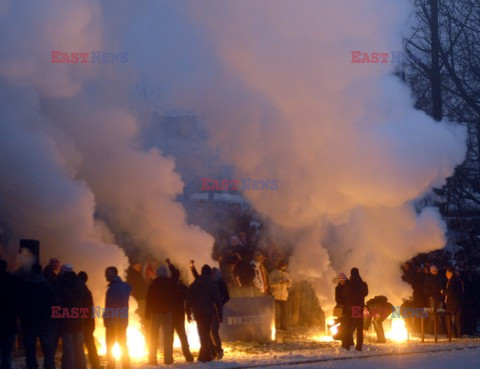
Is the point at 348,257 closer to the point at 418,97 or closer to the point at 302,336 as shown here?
the point at 302,336

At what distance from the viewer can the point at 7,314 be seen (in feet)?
36.8

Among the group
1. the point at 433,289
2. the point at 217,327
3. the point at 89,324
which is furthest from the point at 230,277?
the point at 89,324

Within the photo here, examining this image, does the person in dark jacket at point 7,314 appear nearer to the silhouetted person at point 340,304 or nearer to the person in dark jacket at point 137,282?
the person in dark jacket at point 137,282

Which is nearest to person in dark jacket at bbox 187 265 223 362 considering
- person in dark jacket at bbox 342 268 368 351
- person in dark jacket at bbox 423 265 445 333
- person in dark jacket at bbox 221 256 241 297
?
person in dark jacket at bbox 342 268 368 351

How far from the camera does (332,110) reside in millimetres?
18594

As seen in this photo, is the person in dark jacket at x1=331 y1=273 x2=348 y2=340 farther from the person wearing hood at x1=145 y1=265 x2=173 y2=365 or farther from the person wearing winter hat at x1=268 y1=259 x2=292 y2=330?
the person wearing hood at x1=145 y1=265 x2=173 y2=365

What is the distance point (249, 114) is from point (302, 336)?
519 cm

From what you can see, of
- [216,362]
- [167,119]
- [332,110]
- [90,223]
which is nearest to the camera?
[216,362]

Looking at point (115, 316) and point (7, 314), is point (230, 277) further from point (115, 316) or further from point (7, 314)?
point (7, 314)

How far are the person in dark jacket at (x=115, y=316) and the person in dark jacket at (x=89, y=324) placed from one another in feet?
0.62

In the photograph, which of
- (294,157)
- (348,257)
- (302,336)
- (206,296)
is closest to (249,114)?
(294,157)

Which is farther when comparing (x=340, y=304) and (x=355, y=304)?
(x=340, y=304)

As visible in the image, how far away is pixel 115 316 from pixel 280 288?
6.40 m

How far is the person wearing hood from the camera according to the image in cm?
1332
